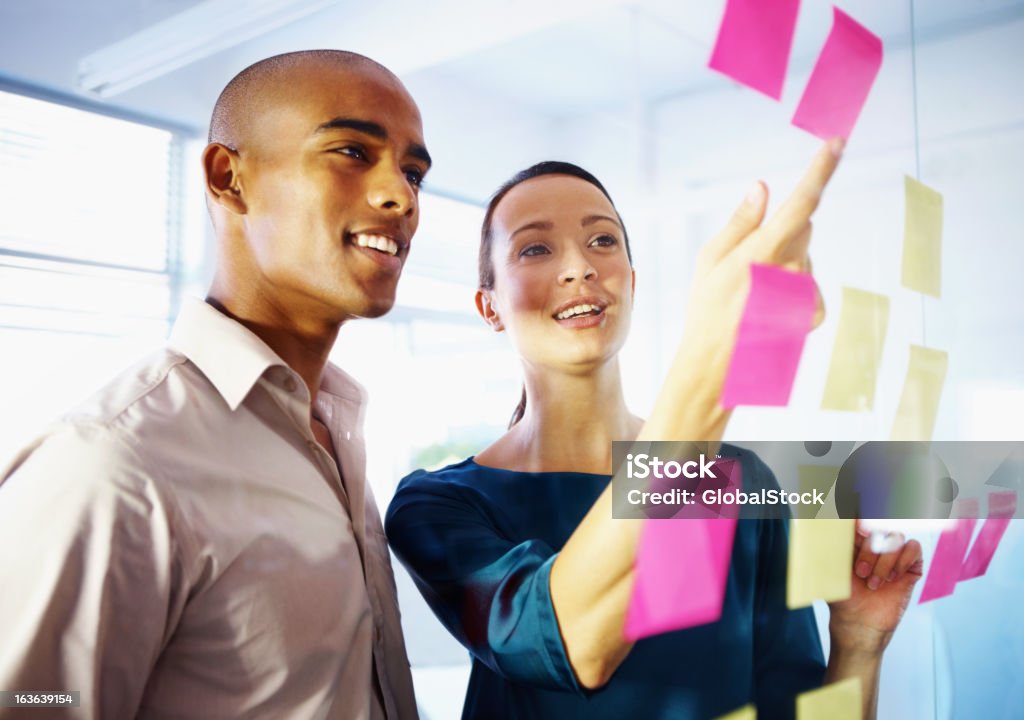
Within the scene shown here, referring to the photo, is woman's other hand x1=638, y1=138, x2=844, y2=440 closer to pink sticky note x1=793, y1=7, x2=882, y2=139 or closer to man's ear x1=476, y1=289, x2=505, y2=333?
pink sticky note x1=793, y1=7, x2=882, y2=139

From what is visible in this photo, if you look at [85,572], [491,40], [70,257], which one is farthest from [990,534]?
[70,257]

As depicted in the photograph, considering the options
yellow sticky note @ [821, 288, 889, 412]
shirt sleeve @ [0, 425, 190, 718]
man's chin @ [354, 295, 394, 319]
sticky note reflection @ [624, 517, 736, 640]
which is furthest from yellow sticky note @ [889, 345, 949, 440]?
shirt sleeve @ [0, 425, 190, 718]

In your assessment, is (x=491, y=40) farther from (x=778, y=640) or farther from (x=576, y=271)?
(x=778, y=640)

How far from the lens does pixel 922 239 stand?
0.58 m

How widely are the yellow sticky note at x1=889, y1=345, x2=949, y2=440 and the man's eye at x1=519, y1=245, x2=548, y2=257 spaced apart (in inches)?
10.7

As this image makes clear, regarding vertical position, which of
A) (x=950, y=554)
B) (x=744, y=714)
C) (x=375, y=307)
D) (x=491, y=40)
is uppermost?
(x=491, y=40)

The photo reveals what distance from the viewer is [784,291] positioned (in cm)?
48

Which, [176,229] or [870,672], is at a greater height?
[176,229]

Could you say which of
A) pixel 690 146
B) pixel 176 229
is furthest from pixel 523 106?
pixel 176 229

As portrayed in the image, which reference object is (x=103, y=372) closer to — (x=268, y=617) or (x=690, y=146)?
(x=268, y=617)

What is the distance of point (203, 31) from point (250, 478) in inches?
24.9

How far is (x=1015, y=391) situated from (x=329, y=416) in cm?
54

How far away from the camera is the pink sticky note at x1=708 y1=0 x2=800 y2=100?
483 millimetres

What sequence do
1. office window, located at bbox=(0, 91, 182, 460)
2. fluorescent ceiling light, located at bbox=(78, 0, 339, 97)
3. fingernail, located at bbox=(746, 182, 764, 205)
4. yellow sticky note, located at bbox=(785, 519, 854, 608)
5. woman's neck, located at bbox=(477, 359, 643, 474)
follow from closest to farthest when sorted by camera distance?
fingernail, located at bbox=(746, 182, 764, 205) < yellow sticky note, located at bbox=(785, 519, 854, 608) < woman's neck, located at bbox=(477, 359, 643, 474) < office window, located at bbox=(0, 91, 182, 460) < fluorescent ceiling light, located at bbox=(78, 0, 339, 97)
